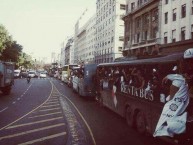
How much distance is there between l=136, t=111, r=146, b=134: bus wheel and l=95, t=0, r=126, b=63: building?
193 ft

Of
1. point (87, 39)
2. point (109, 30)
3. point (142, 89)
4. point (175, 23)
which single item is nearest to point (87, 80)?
point (142, 89)

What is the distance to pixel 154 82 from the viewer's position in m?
10.8

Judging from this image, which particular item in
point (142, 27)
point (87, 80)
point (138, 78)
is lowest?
point (87, 80)

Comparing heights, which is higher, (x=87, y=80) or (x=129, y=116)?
(x=87, y=80)

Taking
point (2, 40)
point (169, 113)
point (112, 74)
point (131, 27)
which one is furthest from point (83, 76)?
point (2, 40)

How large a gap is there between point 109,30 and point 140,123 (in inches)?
2682

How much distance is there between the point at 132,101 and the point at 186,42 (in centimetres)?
1951

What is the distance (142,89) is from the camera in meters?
12.0

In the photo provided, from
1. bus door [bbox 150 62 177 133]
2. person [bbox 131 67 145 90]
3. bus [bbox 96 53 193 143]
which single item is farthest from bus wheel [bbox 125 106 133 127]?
bus door [bbox 150 62 177 133]

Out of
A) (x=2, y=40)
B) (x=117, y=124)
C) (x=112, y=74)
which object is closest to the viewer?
(x=117, y=124)

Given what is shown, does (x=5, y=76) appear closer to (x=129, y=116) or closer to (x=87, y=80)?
(x=87, y=80)

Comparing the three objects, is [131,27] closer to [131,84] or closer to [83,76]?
[83,76]

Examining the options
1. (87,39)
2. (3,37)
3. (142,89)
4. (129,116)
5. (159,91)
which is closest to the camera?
(159,91)

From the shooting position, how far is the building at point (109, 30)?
74438 millimetres
